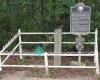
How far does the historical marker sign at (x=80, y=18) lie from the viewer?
35.2ft

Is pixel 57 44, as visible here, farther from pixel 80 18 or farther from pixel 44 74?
pixel 44 74

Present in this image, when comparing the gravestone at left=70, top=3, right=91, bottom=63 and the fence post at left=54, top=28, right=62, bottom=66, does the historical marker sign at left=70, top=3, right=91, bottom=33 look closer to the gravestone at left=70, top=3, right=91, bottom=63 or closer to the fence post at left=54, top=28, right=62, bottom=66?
the gravestone at left=70, top=3, right=91, bottom=63

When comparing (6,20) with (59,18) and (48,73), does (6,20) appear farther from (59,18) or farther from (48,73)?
(48,73)

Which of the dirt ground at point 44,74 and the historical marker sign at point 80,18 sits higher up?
the historical marker sign at point 80,18

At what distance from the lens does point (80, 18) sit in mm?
10758

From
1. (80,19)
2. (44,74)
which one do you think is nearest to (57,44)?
(80,19)

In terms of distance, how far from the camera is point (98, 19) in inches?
479

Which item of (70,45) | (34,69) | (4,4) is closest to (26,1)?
(4,4)

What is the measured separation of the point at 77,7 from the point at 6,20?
3.38 m

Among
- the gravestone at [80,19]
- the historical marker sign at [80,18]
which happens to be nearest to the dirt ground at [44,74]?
the gravestone at [80,19]

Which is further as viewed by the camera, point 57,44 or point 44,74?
point 57,44

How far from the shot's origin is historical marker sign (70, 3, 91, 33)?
35.2ft

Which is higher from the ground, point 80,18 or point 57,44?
point 80,18

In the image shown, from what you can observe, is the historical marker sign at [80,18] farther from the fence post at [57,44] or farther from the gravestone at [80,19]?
the fence post at [57,44]
